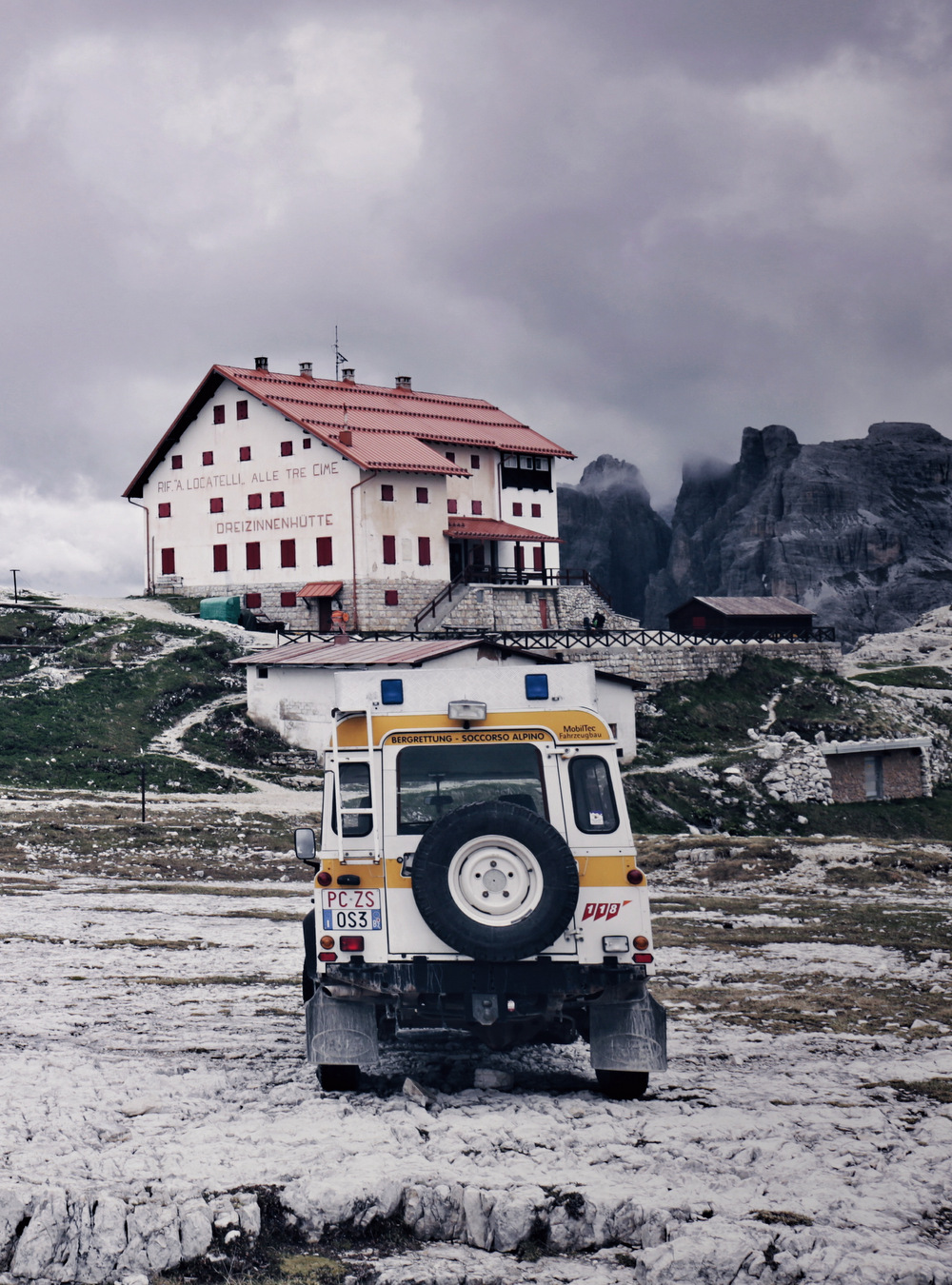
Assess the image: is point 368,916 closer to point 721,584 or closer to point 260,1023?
point 260,1023

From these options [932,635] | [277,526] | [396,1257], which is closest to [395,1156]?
[396,1257]

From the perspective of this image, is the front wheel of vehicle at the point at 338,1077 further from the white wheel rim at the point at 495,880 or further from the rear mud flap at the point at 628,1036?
the rear mud flap at the point at 628,1036

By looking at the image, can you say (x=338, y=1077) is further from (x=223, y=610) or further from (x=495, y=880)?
(x=223, y=610)

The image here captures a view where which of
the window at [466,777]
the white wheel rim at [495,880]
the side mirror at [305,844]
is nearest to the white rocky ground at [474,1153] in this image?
the white wheel rim at [495,880]

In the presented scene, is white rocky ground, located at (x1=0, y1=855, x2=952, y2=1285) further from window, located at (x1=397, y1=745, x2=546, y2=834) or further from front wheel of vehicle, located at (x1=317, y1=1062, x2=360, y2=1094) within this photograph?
window, located at (x1=397, y1=745, x2=546, y2=834)

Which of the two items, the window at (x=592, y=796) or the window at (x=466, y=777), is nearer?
the window at (x=592, y=796)

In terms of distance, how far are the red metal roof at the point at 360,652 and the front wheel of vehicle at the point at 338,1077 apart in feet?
93.5

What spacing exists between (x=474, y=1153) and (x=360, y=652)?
3458cm

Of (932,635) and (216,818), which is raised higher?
(932,635)

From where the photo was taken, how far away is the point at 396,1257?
21.7 feet

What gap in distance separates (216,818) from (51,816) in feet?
12.9

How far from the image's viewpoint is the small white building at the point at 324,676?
40.2 metres

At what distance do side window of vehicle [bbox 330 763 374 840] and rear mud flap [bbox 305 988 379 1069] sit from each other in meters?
1.32

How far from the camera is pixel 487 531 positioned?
2645 inches
